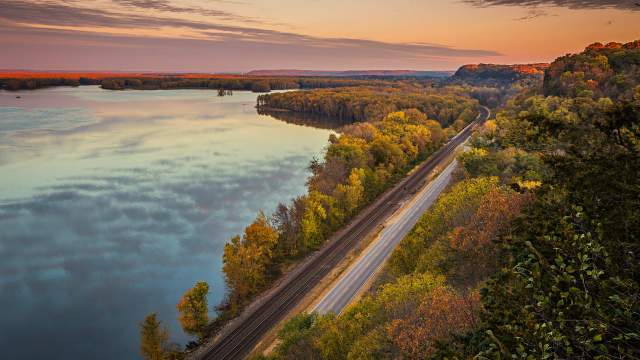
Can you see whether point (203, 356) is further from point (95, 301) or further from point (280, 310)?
point (95, 301)

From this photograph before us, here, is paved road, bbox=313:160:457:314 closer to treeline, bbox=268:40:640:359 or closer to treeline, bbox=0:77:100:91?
treeline, bbox=268:40:640:359

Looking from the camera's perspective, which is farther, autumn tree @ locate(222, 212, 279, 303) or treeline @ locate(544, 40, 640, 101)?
treeline @ locate(544, 40, 640, 101)

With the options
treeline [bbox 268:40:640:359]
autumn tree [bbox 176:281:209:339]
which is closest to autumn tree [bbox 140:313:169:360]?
autumn tree [bbox 176:281:209:339]

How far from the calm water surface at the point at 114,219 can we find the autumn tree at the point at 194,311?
6.78 ft

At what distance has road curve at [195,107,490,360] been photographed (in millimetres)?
25391

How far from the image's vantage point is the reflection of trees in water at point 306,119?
114256 millimetres

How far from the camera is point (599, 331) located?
514 centimetres

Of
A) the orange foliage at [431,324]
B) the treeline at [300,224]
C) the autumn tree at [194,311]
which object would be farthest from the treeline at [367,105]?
the orange foliage at [431,324]

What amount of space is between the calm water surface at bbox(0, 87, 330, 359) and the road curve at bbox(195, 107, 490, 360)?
14.5ft

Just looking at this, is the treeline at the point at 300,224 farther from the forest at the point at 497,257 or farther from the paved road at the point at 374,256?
the paved road at the point at 374,256

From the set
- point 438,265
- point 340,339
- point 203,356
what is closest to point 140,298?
point 203,356

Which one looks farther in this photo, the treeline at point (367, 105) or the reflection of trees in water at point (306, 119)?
the reflection of trees in water at point (306, 119)

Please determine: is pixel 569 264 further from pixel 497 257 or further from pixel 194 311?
pixel 194 311

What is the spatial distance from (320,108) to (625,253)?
444ft
